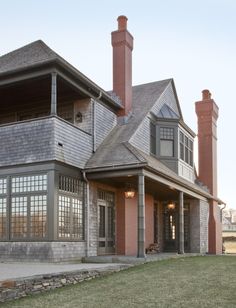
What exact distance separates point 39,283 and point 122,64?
477 inches

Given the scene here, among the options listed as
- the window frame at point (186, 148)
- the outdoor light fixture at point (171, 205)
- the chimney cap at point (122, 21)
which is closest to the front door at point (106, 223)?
the window frame at point (186, 148)

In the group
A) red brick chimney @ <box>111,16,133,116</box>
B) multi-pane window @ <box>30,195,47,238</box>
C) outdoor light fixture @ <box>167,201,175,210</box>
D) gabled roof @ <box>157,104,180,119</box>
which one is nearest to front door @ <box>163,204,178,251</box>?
outdoor light fixture @ <box>167,201,175,210</box>

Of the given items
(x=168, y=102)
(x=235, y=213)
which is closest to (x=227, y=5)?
(x=168, y=102)

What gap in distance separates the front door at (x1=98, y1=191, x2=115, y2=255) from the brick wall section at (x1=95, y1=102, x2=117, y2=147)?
78.9 inches

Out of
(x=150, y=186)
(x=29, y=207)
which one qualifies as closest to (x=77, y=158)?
(x=29, y=207)

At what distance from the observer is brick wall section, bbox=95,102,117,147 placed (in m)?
17.2

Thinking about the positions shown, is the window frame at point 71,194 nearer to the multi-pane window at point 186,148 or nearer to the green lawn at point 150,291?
the green lawn at point 150,291

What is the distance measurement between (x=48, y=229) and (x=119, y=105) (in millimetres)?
6429

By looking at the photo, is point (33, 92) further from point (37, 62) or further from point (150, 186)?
point (150, 186)

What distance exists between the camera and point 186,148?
22266 millimetres

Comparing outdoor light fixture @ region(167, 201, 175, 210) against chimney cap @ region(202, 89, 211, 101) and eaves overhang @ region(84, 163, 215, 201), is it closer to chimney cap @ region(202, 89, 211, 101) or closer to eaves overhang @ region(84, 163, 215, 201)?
eaves overhang @ region(84, 163, 215, 201)

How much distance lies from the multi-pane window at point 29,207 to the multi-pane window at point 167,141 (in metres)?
7.19

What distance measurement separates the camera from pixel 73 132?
1562 cm

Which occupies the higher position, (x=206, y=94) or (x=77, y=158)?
(x=206, y=94)
